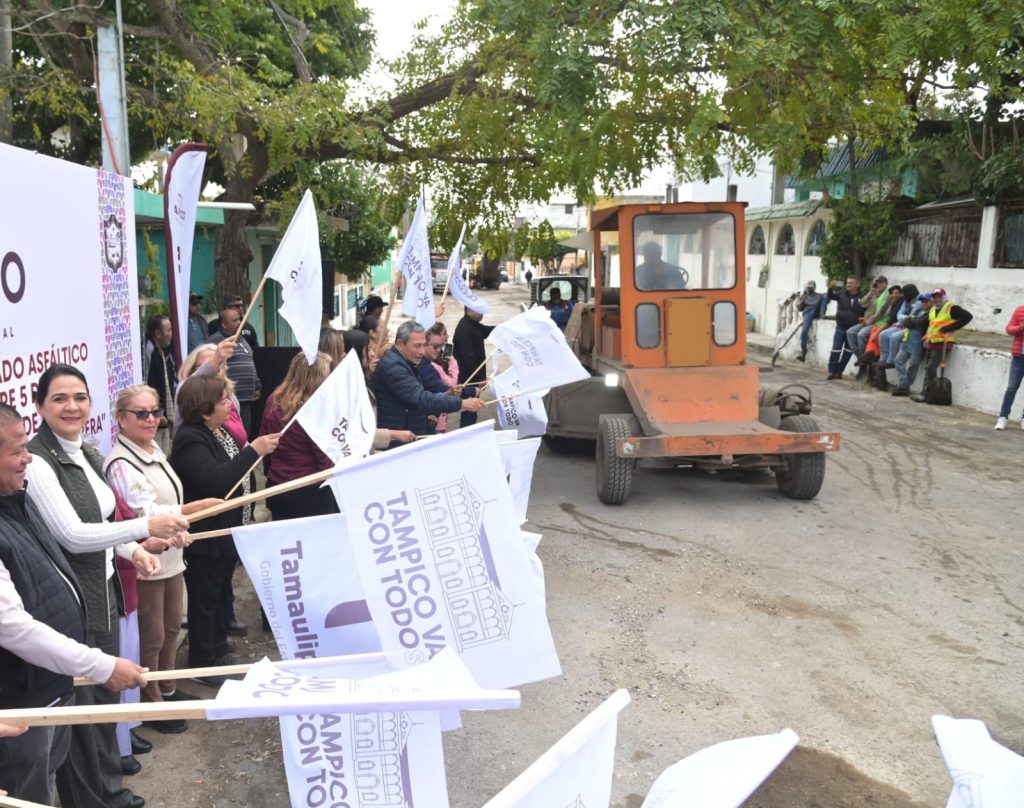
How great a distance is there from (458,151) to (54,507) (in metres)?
8.75

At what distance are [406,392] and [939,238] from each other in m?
14.7

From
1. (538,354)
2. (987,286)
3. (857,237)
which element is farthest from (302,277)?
(857,237)

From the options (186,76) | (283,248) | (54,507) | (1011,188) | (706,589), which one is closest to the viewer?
(54,507)

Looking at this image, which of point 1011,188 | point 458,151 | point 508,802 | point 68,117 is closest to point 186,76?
point 458,151

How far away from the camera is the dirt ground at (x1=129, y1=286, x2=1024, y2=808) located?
13.0ft

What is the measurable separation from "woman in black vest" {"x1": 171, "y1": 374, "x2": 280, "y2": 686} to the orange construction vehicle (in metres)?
3.86

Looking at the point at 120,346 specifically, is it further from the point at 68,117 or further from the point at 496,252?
the point at 68,117

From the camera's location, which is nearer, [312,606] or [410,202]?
[312,606]

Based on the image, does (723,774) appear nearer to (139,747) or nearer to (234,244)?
(139,747)

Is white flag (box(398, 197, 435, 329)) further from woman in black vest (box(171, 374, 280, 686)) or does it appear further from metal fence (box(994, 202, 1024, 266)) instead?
metal fence (box(994, 202, 1024, 266))

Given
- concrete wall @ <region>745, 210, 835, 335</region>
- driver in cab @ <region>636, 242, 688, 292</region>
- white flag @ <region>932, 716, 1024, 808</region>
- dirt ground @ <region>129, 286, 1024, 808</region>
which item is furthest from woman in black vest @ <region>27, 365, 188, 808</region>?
concrete wall @ <region>745, 210, 835, 335</region>

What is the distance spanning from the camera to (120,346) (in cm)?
489

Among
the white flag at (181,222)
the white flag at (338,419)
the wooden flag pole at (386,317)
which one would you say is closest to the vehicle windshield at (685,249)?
the wooden flag pole at (386,317)

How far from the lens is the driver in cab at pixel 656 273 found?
28.7ft
